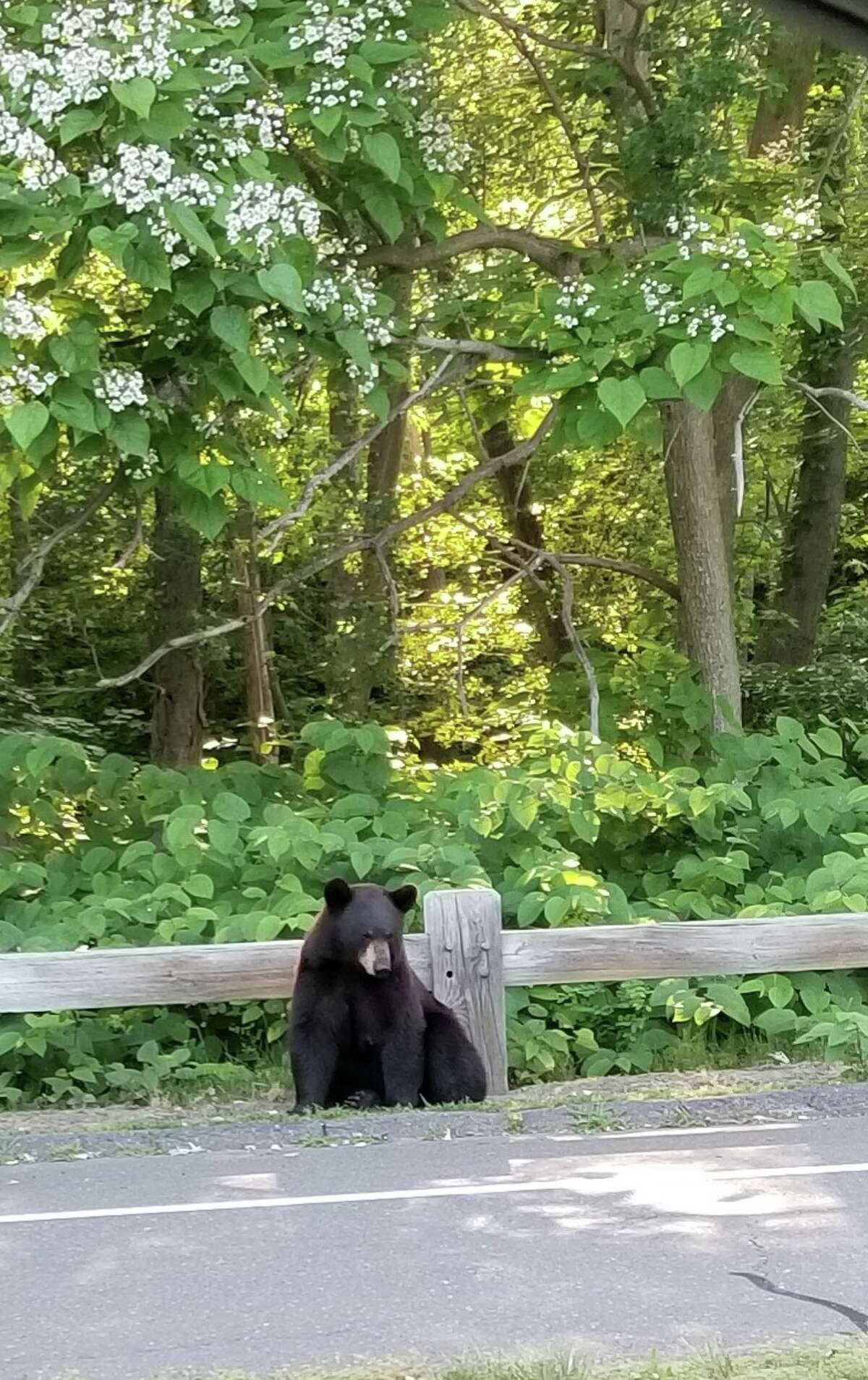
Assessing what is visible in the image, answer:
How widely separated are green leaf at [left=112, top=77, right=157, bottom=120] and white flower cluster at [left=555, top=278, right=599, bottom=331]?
2671mm

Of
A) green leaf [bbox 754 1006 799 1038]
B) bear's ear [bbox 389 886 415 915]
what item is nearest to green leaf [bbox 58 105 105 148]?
bear's ear [bbox 389 886 415 915]

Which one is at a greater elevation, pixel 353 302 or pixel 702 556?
pixel 353 302

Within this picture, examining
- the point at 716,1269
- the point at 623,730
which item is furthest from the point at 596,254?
the point at 716,1269

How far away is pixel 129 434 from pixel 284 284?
99 cm

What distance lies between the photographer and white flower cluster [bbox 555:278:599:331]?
25.9ft

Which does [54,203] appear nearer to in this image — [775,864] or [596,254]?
[596,254]

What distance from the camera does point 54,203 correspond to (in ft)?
20.8

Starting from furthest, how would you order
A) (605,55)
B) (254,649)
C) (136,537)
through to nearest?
1. (254,649)
2. (605,55)
3. (136,537)

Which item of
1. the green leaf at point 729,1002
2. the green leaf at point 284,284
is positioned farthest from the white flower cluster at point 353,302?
the green leaf at point 729,1002

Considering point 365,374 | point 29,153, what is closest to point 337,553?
point 365,374

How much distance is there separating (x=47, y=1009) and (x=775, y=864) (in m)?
4.61

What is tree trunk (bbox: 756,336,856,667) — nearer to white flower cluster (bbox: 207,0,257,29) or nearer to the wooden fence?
the wooden fence

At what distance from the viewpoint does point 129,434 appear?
665 cm

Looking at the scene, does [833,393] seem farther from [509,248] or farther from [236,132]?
[236,132]
